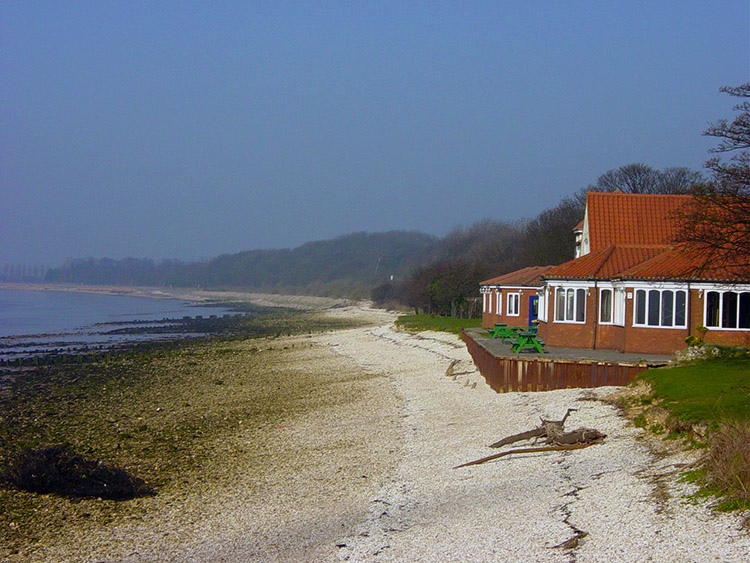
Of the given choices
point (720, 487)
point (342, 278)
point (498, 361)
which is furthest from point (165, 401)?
point (342, 278)

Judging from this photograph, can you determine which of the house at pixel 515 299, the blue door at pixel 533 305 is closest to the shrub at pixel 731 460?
the house at pixel 515 299

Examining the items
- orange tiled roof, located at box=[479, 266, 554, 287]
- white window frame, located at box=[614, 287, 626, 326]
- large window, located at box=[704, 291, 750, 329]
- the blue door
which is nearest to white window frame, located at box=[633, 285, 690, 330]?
large window, located at box=[704, 291, 750, 329]

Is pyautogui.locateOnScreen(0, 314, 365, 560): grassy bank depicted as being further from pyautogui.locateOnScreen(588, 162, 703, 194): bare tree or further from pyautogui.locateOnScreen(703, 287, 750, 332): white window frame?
pyautogui.locateOnScreen(588, 162, 703, 194): bare tree

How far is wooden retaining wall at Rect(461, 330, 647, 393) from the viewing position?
17438 mm

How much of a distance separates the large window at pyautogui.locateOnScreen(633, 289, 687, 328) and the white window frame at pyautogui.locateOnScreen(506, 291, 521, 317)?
55.1ft

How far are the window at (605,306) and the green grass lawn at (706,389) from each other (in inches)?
225

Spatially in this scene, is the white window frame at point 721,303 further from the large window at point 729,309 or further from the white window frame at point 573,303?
the white window frame at point 573,303

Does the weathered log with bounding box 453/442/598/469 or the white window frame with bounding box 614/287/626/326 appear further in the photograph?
the white window frame with bounding box 614/287/626/326

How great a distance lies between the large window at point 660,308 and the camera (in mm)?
21391

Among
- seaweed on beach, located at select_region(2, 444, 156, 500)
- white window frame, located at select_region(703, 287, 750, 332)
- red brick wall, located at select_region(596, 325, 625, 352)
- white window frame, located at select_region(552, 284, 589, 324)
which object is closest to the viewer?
seaweed on beach, located at select_region(2, 444, 156, 500)

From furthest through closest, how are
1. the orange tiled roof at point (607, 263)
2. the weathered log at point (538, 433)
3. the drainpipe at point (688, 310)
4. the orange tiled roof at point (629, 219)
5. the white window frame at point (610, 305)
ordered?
the orange tiled roof at point (629, 219), the orange tiled roof at point (607, 263), the white window frame at point (610, 305), the drainpipe at point (688, 310), the weathered log at point (538, 433)

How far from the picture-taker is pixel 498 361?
19.3 metres

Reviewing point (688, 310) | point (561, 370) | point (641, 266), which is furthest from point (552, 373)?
point (641, 266)

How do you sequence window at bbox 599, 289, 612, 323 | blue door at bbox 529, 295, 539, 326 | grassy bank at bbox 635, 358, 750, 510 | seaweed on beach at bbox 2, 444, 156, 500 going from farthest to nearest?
blue door at bbox 529, 295, 539, 326 < window at bbox 599, 289, 612, 323 < seaweed on beach at bbox 2, 444, 156, 500 < grassy bank at bbox 635, 358, 750, 510
